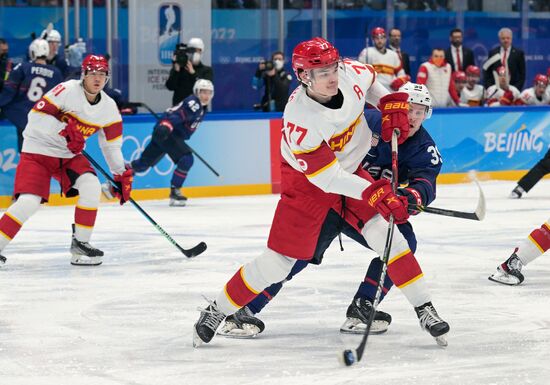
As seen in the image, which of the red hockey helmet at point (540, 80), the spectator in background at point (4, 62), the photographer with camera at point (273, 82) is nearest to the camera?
the spectator in background at point (4, 62)

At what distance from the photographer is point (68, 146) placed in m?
5.79

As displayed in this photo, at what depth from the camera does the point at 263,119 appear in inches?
365

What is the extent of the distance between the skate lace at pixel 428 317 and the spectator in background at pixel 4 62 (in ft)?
16.3

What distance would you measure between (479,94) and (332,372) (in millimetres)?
7156

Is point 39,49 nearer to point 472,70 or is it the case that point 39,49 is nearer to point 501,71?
point 472,70

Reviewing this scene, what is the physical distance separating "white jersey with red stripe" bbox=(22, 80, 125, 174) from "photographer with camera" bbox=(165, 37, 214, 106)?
11.4ft

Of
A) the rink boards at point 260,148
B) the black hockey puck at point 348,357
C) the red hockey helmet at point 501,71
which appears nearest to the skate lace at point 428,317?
the black hockey puck at point 348,357

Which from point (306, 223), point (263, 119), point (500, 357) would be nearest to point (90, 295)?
point (306, 223)

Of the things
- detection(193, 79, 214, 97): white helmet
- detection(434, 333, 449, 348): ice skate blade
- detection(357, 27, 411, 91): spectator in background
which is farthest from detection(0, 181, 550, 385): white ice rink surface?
detection(357, 27, 411, 91): spectator in background

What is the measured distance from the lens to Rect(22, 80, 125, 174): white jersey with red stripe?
579cm

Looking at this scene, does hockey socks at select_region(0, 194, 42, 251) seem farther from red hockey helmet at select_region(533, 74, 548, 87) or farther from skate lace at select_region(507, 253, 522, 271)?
red hockey helmet at select_region(533, 74, 548, 87)

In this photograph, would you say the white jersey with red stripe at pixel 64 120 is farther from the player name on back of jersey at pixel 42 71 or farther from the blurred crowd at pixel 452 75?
the blurred crowd at pixel 452 75

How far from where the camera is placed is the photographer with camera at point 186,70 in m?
9.32

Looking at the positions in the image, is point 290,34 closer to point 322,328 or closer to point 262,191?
point 262,191
